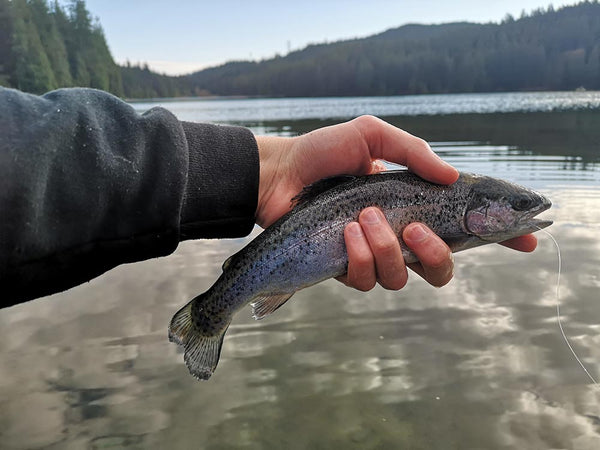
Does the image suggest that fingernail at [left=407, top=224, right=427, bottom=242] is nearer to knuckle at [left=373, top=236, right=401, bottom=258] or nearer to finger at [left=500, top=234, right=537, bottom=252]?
knuckle at [left=373, top=236, right=401, bottom=258]

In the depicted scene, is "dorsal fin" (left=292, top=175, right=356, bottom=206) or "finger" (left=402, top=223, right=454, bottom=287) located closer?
"finger" (left=402, top=223, right=454, bottom=287)

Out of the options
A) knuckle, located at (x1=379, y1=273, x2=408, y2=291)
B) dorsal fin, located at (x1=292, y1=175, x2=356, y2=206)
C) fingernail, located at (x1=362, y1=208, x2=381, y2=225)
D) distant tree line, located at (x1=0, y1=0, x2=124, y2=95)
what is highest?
distant tree line, located at (x1=0, y1=0, x2=124, y2=95)

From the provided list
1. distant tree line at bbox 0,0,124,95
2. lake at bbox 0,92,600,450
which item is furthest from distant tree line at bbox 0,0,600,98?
lake at bbox 0,92,600,450

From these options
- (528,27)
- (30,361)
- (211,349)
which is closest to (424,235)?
(211,349)

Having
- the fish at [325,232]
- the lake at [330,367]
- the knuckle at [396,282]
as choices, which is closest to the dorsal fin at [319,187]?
the fish at [325,232]

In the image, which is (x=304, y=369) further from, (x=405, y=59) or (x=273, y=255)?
(x=405, y=59)

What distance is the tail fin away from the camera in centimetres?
354

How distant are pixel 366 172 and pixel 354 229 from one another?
1.01 meters

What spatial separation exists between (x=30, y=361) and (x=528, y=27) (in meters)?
206

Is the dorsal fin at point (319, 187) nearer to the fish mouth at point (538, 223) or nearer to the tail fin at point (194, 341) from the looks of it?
the tail fin at point (194, 341)

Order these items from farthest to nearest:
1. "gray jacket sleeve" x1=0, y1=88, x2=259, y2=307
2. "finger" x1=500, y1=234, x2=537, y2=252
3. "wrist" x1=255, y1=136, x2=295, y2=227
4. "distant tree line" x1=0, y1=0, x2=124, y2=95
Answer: "distant tree line" x1=0, y1=0, x2=124, y2=95, "wrist" x1=255, y1=136, x2=295, y2=227, "finger" x1=500, y1=234, x2=537, y2=252, "gray jacket sleeve" x1=0, y1=88, x2=259, y2=307

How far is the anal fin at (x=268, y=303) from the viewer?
3.62 meters

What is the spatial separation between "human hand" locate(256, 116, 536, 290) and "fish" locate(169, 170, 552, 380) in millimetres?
110

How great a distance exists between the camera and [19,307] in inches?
290
